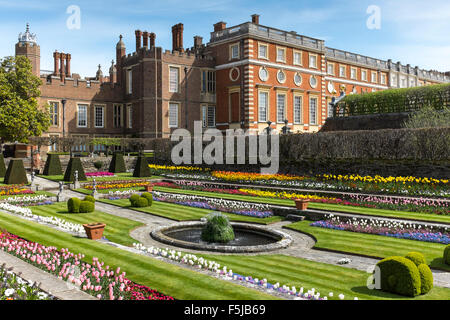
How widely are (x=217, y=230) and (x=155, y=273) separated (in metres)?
4.72

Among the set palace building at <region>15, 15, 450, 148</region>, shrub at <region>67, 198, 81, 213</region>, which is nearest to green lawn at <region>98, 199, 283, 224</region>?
shrub at <region>67, 198, 81, 213</region>

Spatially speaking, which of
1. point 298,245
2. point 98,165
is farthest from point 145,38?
point 298,245

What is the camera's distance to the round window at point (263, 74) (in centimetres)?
4588

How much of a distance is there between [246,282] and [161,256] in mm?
3317

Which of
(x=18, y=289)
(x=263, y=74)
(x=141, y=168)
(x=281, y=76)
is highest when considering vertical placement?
(x=281, y=76)

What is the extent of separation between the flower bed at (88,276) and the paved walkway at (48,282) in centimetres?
17

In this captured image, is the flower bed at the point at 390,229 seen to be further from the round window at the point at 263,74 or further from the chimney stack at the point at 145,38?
the chimney stack at the point at 145,38

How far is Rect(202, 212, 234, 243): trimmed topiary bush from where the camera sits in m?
13.2

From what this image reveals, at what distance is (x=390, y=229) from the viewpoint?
14.1 meters

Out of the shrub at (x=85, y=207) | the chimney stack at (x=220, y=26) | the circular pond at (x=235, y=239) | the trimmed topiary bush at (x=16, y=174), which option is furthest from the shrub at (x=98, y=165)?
the circular pond at (x=235, y=239)

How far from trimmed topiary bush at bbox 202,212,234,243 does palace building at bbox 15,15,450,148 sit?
106 feet

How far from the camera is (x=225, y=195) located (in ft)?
77.3

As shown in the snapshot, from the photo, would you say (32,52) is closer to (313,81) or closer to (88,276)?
(313,81)
